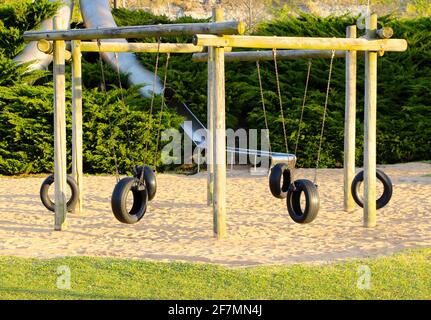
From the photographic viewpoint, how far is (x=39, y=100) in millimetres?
15797

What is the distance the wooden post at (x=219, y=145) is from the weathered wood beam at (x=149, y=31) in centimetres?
36

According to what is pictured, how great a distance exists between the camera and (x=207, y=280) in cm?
750

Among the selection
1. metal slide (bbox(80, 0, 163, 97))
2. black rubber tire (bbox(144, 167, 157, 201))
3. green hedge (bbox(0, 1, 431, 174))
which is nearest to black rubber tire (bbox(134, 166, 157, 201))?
black rubber tire (bbox(144, 167, 157, 201))

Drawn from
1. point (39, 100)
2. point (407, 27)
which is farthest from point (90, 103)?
point (407, 27)

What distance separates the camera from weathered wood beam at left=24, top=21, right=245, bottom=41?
9.23 metres

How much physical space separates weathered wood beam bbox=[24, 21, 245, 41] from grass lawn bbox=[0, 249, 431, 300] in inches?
101

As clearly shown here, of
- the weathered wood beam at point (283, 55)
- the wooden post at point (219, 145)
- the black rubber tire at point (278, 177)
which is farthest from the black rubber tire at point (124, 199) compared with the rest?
the weathered wood beam at point (283, 55)

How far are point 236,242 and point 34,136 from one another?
7274mm

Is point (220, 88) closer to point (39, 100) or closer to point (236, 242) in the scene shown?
point (236, 242)

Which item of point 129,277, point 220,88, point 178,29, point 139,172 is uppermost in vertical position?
point 178,29

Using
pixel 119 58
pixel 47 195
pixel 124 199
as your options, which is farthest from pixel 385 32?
pixel 119 58

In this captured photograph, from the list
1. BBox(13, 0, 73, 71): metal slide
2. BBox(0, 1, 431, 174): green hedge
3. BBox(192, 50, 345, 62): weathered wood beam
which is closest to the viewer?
BBox(192, 50, 345, 62): weathered wood beam

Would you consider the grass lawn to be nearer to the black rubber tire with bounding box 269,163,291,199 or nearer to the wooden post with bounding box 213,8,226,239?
the wooden post with bounding box 213,8,226,239

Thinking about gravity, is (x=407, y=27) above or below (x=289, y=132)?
above
